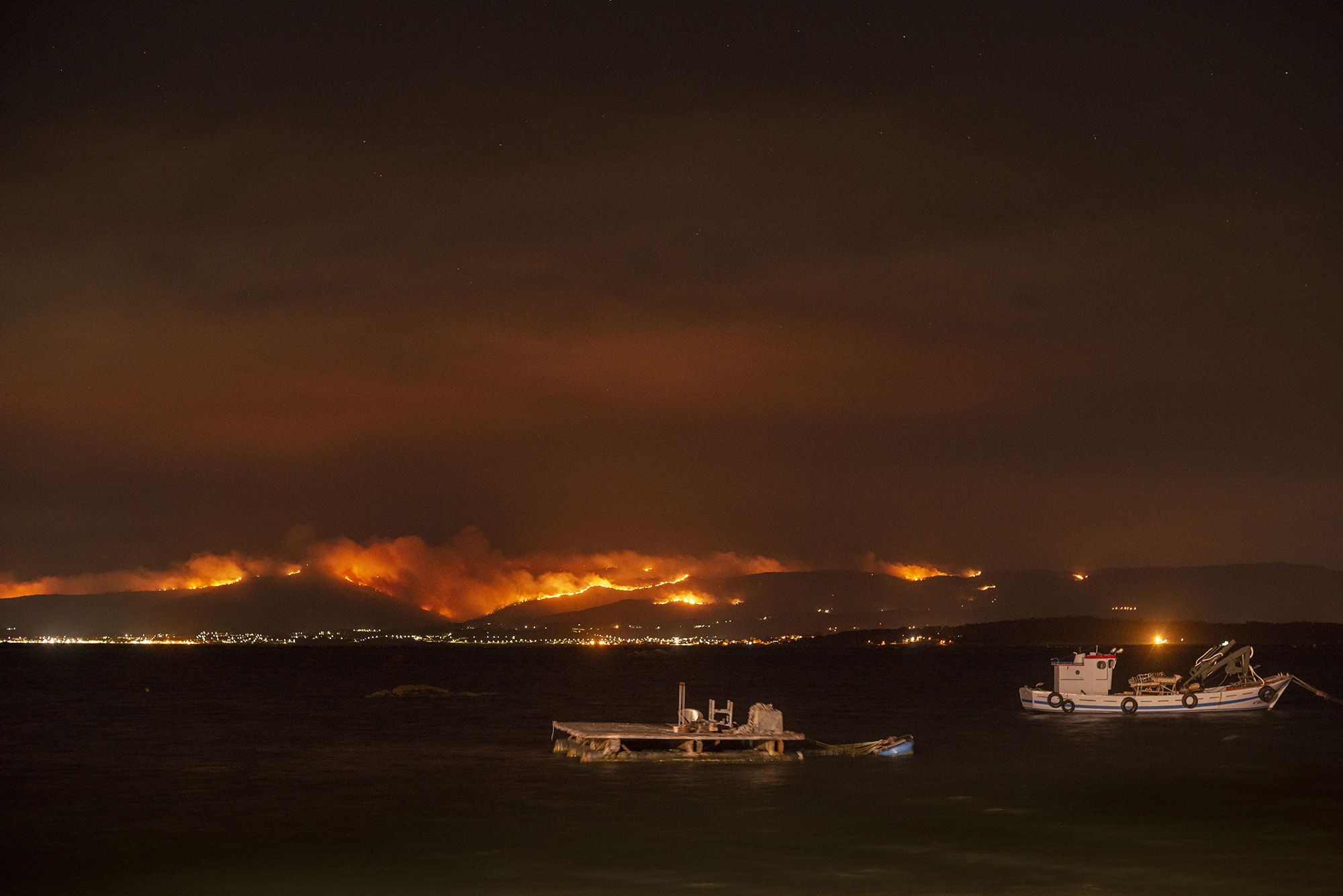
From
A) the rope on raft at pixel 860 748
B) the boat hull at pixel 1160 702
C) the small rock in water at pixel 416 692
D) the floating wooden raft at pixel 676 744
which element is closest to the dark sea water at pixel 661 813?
the floating wooden raft at pixel 676 744

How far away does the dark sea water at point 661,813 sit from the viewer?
115ft

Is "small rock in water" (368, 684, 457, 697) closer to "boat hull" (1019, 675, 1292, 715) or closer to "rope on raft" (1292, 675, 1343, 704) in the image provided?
"boat hull" (1019, 675, 1292, 715)

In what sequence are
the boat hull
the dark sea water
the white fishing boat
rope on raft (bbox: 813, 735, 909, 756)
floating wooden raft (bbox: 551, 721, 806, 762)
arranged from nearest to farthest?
the dark sea water < floating wooden raft (bbox: 551, 721, 806, 762) < rope on raft (bbox: 813, 735, 909, 756) < the boat hull < the white fishing boat

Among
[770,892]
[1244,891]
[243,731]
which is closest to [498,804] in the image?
[770,892]

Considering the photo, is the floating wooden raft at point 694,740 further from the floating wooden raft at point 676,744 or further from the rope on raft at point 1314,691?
the rope on raft at point 1314,691

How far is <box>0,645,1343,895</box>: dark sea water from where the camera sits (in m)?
34.9

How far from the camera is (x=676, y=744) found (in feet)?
202

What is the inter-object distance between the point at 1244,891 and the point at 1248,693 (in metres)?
68.7

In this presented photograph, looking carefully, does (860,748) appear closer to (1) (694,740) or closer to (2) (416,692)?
(1) (694,740)

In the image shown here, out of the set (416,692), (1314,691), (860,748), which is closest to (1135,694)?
(1314,691)

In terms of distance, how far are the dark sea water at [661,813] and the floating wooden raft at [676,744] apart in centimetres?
78

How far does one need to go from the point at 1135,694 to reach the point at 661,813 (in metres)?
57.1

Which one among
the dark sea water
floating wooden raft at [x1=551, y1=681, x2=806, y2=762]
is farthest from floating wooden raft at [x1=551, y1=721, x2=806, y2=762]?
the dark sea water

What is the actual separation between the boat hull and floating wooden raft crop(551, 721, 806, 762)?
38965 mm
